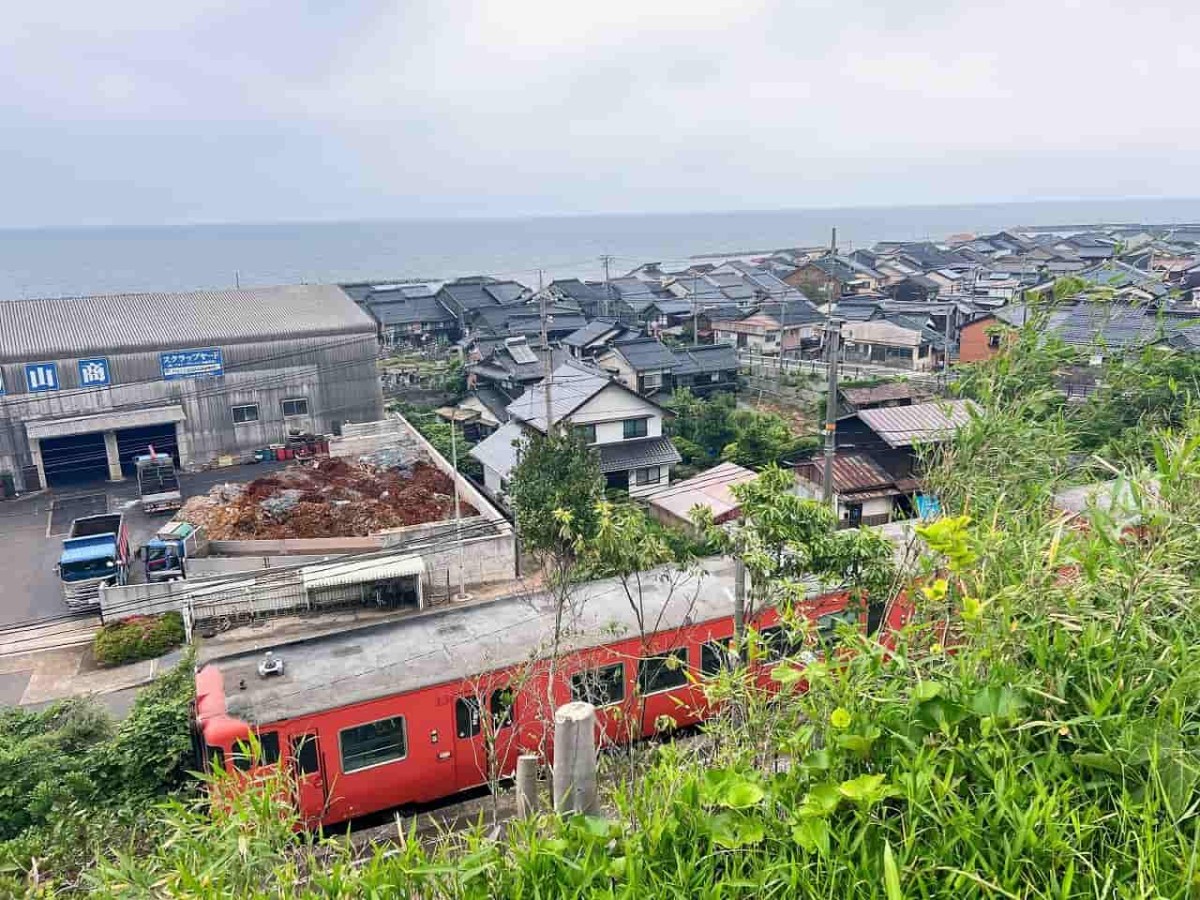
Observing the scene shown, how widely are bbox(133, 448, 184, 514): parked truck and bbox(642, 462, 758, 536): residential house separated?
13909 millimetres

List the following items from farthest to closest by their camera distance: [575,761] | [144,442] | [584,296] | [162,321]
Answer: [584,296] → [162,321] → [144,442] → [575,761]

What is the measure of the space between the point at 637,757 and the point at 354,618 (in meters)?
9.77

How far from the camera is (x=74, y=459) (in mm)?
25891

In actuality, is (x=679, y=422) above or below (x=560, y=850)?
below

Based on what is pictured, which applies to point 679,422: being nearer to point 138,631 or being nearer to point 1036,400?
point 138,631

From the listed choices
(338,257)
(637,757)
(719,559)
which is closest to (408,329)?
(719,559)

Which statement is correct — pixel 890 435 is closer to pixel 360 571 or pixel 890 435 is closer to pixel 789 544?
pixel 360 571

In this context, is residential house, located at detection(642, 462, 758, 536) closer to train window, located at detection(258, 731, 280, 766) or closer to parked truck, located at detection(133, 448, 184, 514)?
train window, located at detection(258, 731, 280, 766)

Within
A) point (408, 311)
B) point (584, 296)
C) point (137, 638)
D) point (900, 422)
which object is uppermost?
point (584, 296)

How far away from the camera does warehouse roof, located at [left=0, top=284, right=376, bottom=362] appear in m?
25.6

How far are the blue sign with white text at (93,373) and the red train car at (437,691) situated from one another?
805 inches

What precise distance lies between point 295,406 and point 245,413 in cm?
168

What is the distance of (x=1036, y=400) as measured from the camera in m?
6.54

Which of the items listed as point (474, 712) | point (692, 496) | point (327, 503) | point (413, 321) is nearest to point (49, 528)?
point (327, 503)
